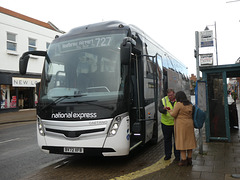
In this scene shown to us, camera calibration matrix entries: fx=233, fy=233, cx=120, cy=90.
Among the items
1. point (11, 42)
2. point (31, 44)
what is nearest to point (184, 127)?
point (11, 42)

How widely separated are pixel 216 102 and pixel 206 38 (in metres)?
1.98

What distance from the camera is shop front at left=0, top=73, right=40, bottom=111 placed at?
1989 cm

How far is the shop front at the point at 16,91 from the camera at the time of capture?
1989 cm

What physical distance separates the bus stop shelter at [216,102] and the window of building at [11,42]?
1837 cm

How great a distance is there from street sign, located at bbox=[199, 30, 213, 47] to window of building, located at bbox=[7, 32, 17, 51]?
60.3ft

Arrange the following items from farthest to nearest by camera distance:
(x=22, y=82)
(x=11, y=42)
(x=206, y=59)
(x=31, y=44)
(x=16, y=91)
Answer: (x=31, y=44), (x=22, y=82), (x=16, y=91), (x=11, y=42), (x=206, y=59)

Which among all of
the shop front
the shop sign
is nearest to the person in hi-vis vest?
the shop sign

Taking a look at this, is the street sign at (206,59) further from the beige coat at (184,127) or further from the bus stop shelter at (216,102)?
the beige coat at (184,127)

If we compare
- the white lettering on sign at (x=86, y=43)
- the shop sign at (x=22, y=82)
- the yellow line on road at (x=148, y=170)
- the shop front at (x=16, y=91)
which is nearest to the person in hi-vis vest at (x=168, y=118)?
the yellow line on road at (x=148, y=170)

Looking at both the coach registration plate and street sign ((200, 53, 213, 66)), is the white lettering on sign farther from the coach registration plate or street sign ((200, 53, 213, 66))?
street sign ((200, 53, 213, 66))

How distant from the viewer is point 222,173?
4.52m

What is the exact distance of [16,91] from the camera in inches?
835

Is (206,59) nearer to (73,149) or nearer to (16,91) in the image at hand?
(73,149)

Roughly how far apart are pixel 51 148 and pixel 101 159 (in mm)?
1434
